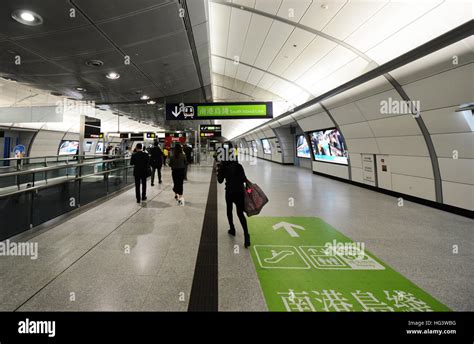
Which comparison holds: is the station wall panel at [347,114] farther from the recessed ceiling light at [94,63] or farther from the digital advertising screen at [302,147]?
the recessed ceiling light at [94,63]

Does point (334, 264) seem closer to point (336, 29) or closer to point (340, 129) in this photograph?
point (336, 29)

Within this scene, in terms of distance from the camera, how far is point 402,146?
261 inches

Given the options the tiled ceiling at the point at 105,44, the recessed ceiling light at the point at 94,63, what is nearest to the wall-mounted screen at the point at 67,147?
the tiled ceiling at the point at 105,44

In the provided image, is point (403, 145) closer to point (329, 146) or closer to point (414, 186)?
point (414, 186)

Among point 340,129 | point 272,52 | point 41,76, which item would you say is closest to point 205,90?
point 272,52

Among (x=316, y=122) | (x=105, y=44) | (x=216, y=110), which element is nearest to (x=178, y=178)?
(x=216, y=110)

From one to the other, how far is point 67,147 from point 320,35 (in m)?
27.9

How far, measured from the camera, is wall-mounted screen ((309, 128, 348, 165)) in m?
10.2

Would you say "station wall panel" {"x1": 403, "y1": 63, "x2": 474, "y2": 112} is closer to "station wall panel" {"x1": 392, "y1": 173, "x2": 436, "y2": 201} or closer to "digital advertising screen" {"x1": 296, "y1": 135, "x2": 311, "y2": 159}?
"station wall panel" {"x1": 392, "y1": 173, "x2": 436, "y2": 201}

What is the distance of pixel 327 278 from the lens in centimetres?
262

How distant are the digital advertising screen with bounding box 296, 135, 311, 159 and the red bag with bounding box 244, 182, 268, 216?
12796 millimetres

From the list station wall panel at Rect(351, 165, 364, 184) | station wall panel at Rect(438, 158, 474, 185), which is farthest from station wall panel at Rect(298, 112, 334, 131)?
A: station wall panel at Rect(438, 158, 474, 185)
